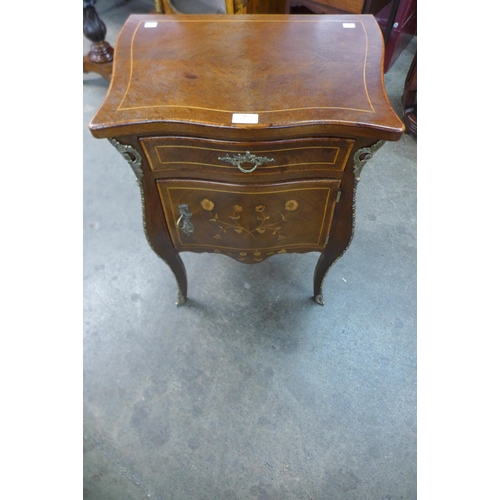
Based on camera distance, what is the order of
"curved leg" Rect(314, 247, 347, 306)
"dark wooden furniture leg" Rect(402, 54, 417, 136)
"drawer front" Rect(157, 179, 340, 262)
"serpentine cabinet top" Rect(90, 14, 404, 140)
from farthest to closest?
"dark wooden furniture leg" Rect(402, 54, 417, 136)
"curved leg" Rect(314, 247, 347, 306)
"drawer front" Rect(157, 179, 340, 262)
"serpentine cabinet top" Rect(90, 14, 404, 140)

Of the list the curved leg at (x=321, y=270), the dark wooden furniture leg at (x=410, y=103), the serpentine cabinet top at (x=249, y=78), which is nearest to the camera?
the serpentine cabinet top at (x=249, y=78)

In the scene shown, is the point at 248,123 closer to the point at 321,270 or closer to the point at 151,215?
the point at 151,215

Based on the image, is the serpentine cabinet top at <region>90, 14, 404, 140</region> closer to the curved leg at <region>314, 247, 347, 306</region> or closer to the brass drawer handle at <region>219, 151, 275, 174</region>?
the brass drawer handle at <region>219, 151, 275, 174</region>

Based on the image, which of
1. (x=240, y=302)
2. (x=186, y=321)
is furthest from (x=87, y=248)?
(x=240, y=302)

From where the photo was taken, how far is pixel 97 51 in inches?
77.8

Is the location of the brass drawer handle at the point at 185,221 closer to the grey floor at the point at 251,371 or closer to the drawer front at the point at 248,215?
the drawer front at the point at 248,215

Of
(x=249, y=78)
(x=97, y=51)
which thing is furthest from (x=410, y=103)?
(x=97, y=51)

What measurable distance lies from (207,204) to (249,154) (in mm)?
188

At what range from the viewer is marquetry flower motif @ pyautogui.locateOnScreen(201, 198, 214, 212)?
2.82 ft

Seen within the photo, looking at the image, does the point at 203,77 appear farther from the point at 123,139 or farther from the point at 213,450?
the point at 213,450

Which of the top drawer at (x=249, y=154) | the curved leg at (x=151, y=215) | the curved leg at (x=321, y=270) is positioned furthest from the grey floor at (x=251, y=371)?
the top drawer at (x=249, y=154)

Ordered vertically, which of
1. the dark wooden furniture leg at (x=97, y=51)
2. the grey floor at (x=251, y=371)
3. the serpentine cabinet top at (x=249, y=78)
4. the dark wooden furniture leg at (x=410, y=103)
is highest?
the serpentine cabinet top at (x=249, y=78)

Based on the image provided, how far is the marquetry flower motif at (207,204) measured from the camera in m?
0.86

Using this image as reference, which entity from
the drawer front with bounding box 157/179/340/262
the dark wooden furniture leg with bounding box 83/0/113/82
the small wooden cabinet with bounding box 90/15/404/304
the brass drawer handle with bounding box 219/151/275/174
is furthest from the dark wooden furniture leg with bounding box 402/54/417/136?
the dark wooden furniture leg with bounding box 83/0/113/82
